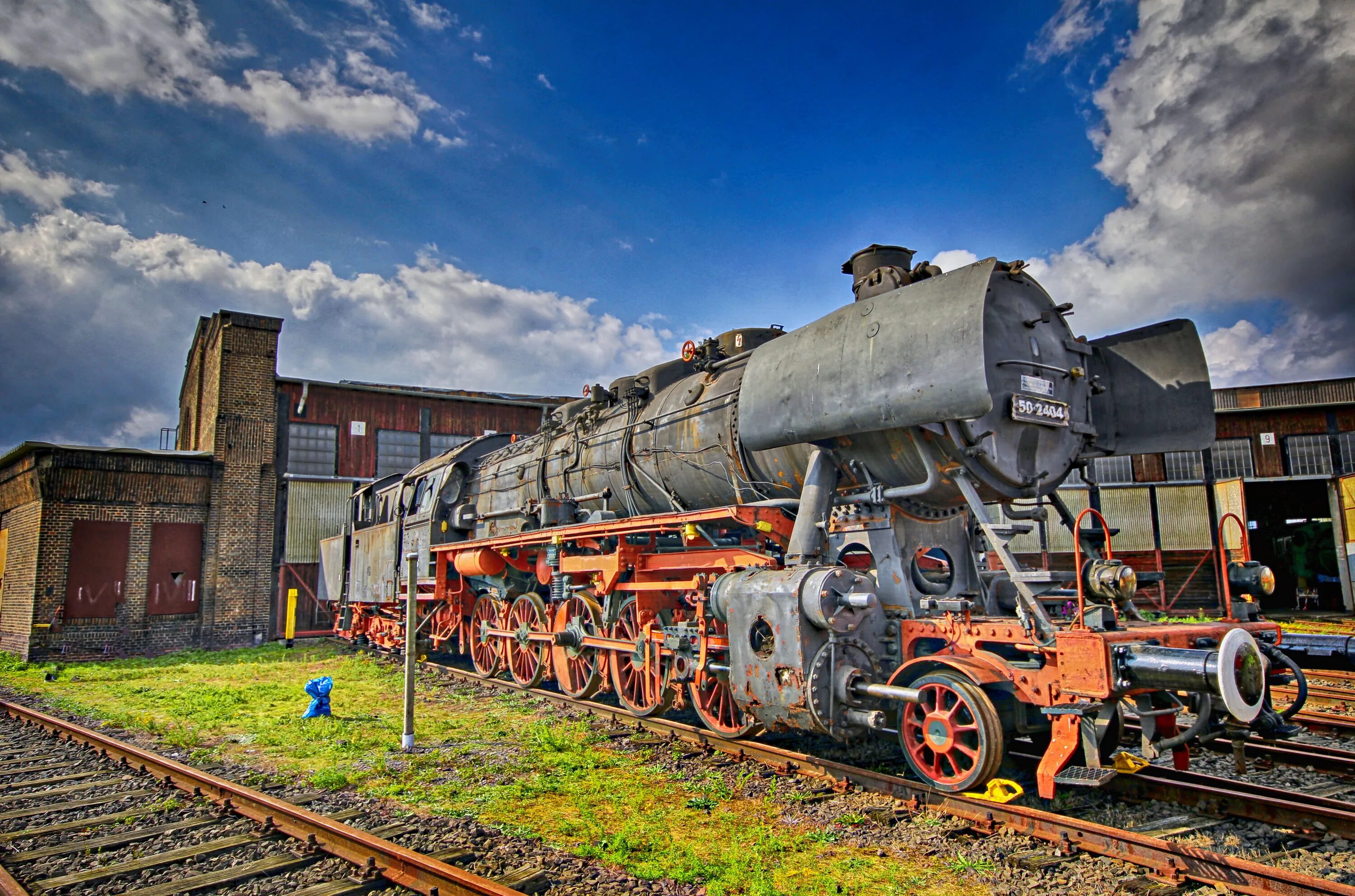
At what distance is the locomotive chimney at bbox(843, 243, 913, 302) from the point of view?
237 inches

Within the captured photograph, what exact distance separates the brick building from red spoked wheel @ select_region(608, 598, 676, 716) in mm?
14032

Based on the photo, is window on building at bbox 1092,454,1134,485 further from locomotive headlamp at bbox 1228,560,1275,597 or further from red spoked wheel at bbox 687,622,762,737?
red spoked wheel at bbox 687,622,762,737

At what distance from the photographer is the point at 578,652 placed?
889cm

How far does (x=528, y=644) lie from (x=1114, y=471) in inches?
763

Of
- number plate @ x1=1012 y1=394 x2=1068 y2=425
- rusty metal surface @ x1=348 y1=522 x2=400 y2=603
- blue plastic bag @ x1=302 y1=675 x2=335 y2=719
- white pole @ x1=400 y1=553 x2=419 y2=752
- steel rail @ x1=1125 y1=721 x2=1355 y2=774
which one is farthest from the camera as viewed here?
rusty metal surface @ x1=348 y1=522 x2=400 y2=603

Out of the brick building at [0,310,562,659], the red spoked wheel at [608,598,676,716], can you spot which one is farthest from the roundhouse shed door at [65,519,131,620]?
the red spoked wheel at [608,598,676,716]

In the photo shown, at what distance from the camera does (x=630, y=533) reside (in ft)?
26.9

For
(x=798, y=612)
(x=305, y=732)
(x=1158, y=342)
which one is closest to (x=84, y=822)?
(x=305, y=732)

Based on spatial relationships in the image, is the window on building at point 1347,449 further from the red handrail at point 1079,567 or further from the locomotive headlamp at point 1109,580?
Answer: the red handrail at point 1079,567

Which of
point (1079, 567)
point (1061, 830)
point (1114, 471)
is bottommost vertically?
point (1061, 830)

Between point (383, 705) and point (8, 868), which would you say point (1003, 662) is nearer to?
point (8, 868)

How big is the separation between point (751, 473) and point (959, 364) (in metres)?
2.46

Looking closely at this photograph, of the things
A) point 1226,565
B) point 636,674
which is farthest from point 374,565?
point 1226,565

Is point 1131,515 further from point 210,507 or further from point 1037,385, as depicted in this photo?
point 210,507
